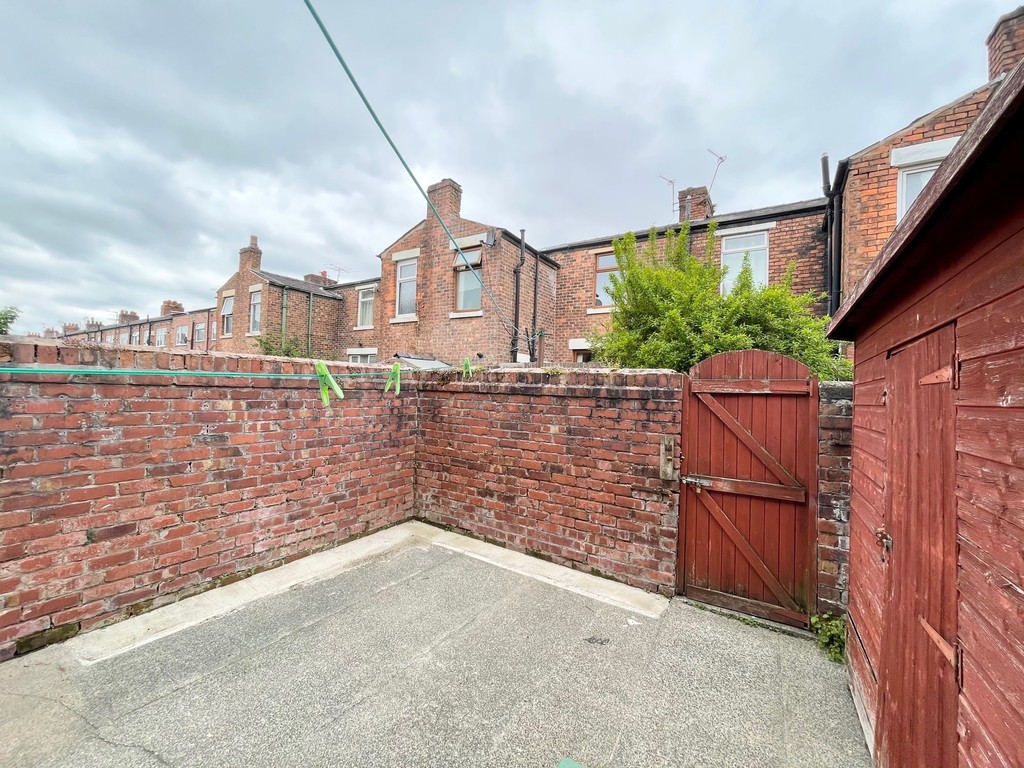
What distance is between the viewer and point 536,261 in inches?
451

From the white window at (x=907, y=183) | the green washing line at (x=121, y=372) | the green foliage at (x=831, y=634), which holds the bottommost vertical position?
the green foliage at (x=831, y=634)

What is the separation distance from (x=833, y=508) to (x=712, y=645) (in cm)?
130

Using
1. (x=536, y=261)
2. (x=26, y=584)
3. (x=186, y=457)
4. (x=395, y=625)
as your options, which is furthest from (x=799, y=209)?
(x=26, y=584)

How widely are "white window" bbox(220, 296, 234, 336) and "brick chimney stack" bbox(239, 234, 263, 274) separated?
5.28ft

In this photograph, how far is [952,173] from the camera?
3.49ft

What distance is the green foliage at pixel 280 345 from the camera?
46.4 feet

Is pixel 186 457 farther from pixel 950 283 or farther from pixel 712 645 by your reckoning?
pixel 950 283

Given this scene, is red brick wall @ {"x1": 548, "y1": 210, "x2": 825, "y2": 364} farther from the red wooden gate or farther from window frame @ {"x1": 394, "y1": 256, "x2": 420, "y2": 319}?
the red wooden gate

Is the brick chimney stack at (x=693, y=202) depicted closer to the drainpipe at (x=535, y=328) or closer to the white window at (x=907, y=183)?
the drainpipe at (x=535, y=328)

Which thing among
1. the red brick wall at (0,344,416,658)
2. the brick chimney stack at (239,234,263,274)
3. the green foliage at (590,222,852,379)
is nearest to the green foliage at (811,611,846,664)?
the green foliage at (590,222,852,379)

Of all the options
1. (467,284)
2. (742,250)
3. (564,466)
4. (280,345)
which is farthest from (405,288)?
(564,466)

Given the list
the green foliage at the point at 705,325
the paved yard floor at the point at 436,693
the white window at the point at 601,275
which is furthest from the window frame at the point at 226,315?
the paved yard floor at the point at 436,693

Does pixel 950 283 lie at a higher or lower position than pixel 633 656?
higher

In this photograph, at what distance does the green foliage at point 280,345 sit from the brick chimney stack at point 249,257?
A: 3.19 m
